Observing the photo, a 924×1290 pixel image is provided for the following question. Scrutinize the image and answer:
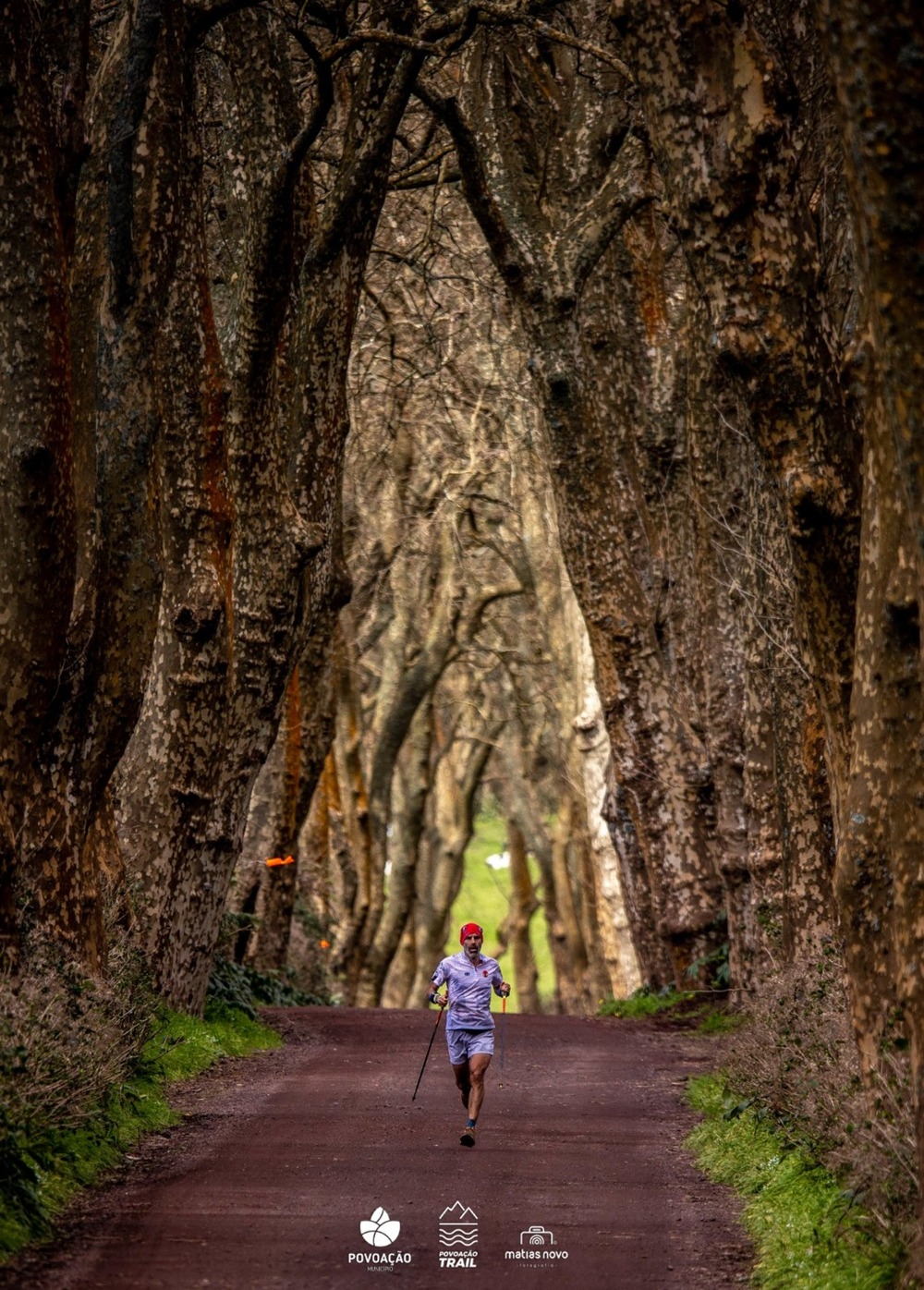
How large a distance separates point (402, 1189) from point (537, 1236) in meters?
1.00

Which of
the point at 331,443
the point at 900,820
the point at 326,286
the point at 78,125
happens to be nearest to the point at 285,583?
the point at 331,443

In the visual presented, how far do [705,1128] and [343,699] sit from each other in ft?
58.6

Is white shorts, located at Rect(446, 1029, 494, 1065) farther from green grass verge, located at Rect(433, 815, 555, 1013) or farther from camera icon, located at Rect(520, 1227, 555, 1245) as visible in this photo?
green grass verge, located at Rect(433, 815, 555, 1013)

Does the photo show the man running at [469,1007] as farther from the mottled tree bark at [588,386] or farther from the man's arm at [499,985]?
the mottled tree bark at [588,386]

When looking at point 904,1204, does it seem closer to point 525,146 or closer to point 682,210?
point 682,210

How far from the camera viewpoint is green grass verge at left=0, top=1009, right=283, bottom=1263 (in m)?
6.39

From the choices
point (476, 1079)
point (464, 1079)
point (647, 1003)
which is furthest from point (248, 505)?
point (647, 1003)

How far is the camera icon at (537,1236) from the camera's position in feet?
21.9

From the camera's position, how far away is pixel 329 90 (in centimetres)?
1163

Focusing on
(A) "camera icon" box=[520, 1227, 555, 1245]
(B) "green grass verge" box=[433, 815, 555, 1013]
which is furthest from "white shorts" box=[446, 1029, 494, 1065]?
(B) "green grass verge" box=[433, 815, 555, 1013]

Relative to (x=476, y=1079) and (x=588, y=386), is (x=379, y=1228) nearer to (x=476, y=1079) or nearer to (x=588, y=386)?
(x=476, y=1079)

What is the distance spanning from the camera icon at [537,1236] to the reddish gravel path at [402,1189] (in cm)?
A: 2

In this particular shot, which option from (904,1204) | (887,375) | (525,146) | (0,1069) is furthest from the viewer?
(525,146)

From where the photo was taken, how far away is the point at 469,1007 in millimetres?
9742
